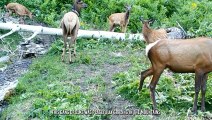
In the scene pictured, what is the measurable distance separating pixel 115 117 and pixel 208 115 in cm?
186

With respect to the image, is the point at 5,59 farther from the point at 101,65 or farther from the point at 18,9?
the point at 18,9

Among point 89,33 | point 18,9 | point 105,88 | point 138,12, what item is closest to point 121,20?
point 138,12

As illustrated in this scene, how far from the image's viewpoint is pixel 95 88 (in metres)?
11.0

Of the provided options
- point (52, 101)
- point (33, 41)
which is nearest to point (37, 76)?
point (52, 101)

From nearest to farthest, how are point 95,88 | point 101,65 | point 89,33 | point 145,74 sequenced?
point 145,74 < point 95,88 < point 101,65 < point 89,33

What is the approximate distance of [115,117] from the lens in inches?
364

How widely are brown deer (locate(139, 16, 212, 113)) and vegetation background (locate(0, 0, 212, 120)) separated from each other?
637 millimetres

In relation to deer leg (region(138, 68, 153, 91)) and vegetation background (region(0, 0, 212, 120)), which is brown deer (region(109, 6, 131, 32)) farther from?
deer leg (region(138, 68, 153, 91))

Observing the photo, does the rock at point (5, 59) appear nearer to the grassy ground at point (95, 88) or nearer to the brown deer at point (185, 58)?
the grassy ground at point (95, 88)

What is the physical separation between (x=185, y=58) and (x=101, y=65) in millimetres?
4358

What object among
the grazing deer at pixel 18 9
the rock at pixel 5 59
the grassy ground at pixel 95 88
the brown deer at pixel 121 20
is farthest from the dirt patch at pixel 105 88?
the grazing deer at pixel 18 9

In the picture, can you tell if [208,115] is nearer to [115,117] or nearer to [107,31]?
[115,117]

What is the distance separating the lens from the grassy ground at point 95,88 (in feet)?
31.0

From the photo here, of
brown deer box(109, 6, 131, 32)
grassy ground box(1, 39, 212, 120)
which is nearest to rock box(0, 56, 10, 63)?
grassy ground box(1, 39, 212, 120)
